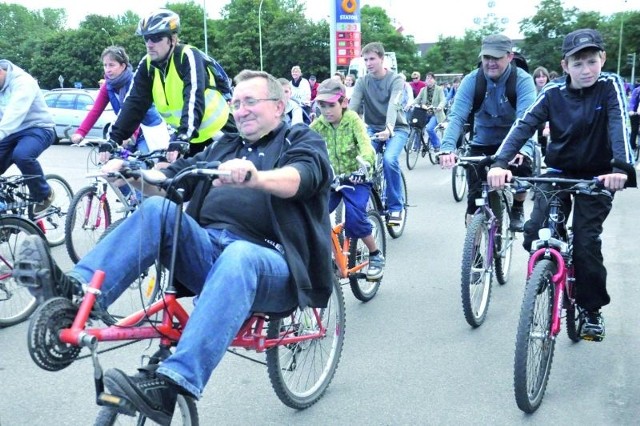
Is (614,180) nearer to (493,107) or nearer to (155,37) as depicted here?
(493,107)

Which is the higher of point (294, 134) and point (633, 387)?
point (294, 134)

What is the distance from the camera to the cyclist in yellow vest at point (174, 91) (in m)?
5.73

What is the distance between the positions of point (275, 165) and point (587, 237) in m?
1.91

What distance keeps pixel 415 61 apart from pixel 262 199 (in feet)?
274

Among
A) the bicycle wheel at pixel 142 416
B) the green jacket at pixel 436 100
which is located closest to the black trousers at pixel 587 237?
the bicycle wheel at pixel 142 416

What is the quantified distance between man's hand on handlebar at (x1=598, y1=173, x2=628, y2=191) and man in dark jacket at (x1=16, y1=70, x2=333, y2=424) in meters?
1.52

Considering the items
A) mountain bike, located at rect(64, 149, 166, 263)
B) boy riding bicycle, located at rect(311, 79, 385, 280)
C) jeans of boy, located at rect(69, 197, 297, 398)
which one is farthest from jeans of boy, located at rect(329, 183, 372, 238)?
jeans of boy, located at rect(69, 197, 297, 398)

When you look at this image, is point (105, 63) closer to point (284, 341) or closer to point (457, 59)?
point (284, 341)

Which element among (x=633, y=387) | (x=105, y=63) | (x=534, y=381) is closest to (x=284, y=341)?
(x=534, y=381)

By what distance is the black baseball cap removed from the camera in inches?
169

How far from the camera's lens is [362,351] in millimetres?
4969

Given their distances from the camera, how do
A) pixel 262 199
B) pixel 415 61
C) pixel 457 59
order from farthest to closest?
1. pixel 415 61
2. pixel 457 59
3. pixel 262 199

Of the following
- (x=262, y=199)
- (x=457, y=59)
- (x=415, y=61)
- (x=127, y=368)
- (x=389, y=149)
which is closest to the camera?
(x=262, y=199)

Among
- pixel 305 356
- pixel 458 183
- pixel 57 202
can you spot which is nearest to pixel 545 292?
pixel 305 356
